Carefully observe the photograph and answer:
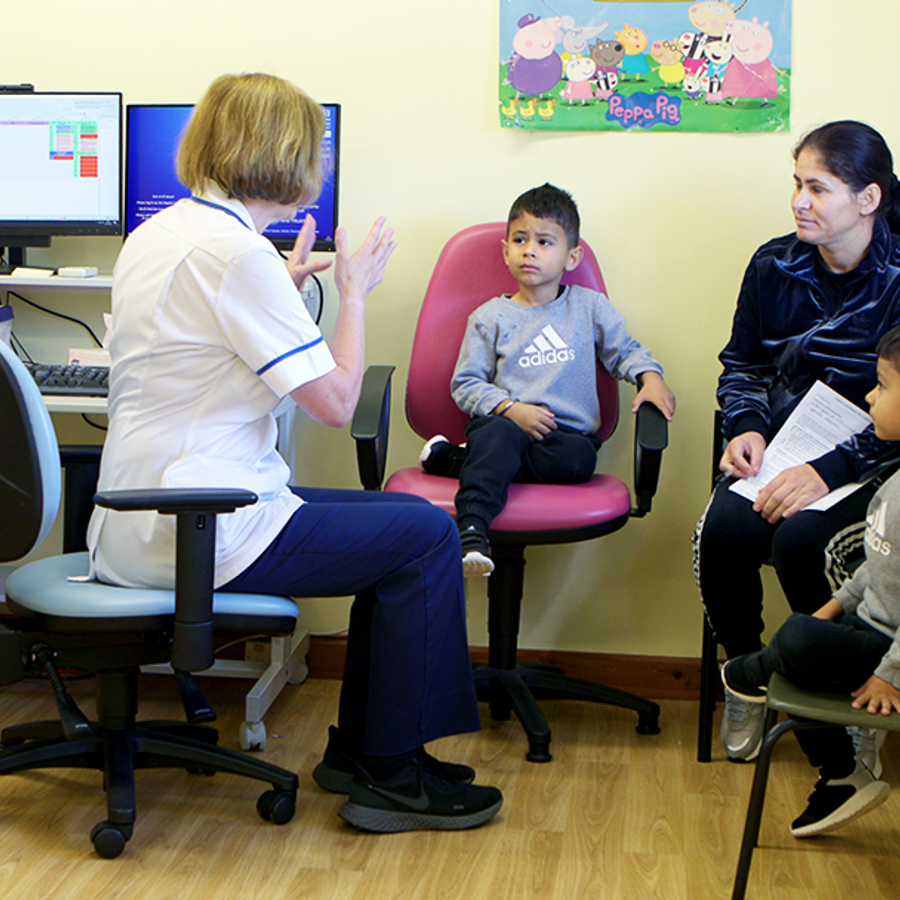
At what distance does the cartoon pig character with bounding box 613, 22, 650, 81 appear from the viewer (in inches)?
94.3

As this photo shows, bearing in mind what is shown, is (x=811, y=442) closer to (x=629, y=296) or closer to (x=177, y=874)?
(x=629, y=296)

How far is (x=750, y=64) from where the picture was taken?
237cm

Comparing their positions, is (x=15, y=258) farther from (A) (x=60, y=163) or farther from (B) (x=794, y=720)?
(B) (x=794, y=720)

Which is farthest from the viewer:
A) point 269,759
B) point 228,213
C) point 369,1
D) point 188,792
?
point 369,1

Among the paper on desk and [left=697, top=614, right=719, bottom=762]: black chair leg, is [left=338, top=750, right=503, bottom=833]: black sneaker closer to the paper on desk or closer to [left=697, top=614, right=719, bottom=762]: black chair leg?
[left=697, top=614, right=719, bottom=762]: black chair leg

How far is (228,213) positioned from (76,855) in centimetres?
105

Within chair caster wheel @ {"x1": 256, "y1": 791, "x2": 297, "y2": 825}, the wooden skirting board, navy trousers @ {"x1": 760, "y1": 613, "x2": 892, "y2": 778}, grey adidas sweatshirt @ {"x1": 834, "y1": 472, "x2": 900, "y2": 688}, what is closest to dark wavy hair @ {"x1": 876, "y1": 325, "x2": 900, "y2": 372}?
grey adidas sweatshirt @ {"x1": 834, "y1": 472, "x2": 900, "y2": 688}

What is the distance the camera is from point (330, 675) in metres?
2.60

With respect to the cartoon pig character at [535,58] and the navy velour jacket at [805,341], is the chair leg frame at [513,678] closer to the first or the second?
the navy velour jacket at [805,341]

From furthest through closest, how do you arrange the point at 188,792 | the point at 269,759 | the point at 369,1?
the point at 369,1, the point at 269,759, the point at 188,792

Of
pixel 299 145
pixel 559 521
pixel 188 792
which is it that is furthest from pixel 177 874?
pixel 299 145

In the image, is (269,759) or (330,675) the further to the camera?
(330,675)

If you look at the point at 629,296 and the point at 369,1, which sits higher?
the point at 369,1

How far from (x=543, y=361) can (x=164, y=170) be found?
970mm
